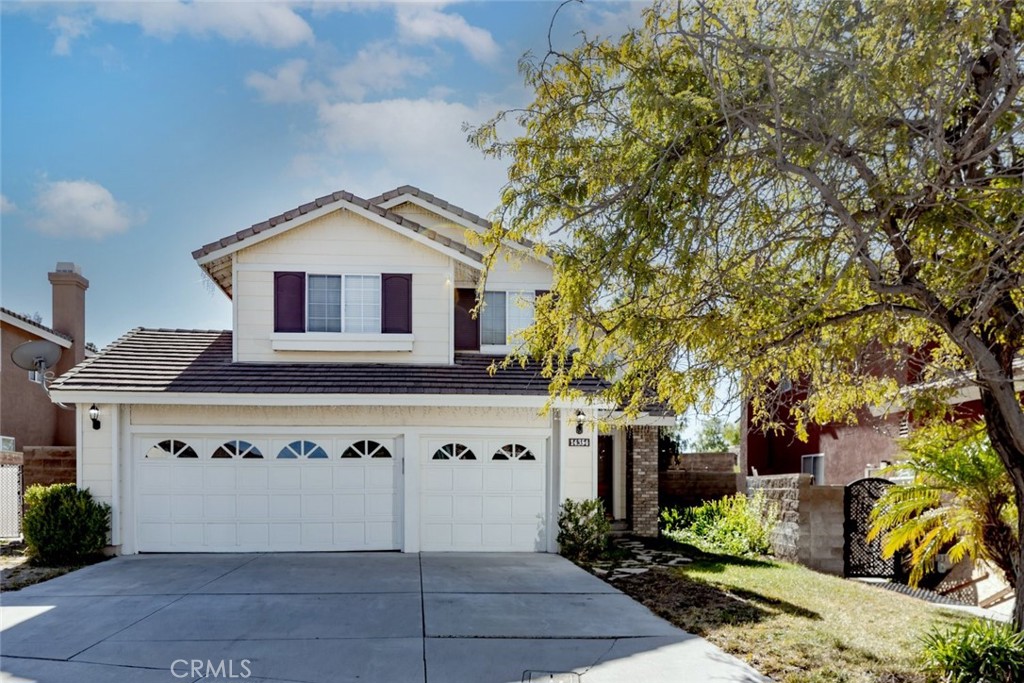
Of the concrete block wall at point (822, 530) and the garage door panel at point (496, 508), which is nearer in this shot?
the concrete block wall at point (822, 530)

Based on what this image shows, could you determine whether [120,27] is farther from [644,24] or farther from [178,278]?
[644,24]

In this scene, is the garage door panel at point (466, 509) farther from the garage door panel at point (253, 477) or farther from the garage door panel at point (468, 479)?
the garage door panel at point (253, 477)

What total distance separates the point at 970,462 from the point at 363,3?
10.3 meters

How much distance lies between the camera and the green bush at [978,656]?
613 cm

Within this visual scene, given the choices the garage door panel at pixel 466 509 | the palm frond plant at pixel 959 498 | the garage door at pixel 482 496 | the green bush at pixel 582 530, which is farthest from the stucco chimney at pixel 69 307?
the palm frond plant at pixel 959 498

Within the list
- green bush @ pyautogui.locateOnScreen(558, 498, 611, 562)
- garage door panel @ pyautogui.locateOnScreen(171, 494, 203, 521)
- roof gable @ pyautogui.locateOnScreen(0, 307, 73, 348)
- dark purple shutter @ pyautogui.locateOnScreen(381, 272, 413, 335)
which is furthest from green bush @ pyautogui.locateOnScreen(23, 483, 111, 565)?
roof gable @ pyautogui.locateOnScreen(0, 307, 73, 348)

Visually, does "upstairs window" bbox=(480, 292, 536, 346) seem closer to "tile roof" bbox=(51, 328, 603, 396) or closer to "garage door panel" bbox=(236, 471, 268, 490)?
"tile roof" bbox=(51, 328, 603, 396)

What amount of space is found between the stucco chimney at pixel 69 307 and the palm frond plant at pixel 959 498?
21.0 meters

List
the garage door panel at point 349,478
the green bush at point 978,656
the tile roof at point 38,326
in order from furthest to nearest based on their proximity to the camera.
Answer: the tile roof at point 38,326 < the garage door panel at point 349,478 < the green bush at point 978,656

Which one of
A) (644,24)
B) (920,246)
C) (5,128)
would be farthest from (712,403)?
(5,128)

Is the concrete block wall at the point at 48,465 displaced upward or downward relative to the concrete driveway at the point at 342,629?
upward

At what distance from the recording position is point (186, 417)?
13039 mm

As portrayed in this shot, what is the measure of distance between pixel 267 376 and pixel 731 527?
9314 millimetres

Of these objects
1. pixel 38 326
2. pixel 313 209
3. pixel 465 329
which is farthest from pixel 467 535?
pixel 38 326
